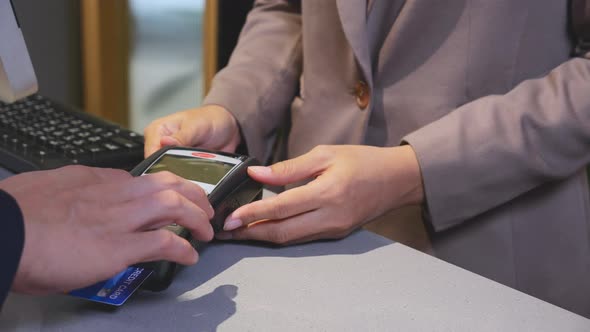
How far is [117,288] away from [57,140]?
0.34 meters

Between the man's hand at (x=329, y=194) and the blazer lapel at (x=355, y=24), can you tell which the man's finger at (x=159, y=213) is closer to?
the man's hand at (x=329, y=194)

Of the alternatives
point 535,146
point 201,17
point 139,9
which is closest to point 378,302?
point 535,146

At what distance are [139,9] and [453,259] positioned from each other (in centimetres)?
161

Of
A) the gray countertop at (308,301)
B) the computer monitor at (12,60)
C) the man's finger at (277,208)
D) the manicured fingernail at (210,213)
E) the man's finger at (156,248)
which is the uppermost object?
the computer monitor at (12,60)

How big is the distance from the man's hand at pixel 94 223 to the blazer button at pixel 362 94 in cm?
33

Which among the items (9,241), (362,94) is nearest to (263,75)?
(362,94)

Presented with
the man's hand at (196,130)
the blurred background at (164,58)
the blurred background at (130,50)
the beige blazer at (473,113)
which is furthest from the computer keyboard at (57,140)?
the blurred background at (164,58)

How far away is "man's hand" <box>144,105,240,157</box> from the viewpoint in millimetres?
719

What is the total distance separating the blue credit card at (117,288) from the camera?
1.47 ft

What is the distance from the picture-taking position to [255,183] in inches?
24.1

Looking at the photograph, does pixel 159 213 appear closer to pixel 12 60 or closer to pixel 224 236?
pixel 224 236

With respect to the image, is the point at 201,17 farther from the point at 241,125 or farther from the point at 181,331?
→ the point at 181,331

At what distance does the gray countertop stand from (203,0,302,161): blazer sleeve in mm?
302

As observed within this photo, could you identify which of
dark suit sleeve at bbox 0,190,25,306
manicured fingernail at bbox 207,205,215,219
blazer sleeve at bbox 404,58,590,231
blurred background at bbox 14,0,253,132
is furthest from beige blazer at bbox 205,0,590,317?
blurred background at bbox 14,0,253,132
